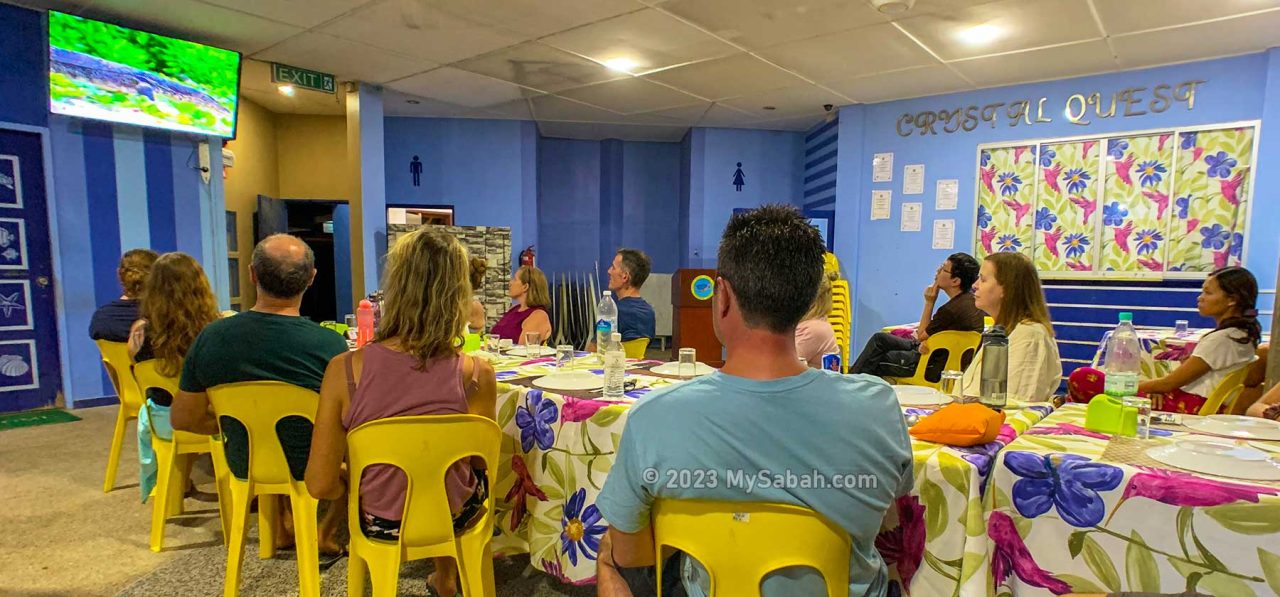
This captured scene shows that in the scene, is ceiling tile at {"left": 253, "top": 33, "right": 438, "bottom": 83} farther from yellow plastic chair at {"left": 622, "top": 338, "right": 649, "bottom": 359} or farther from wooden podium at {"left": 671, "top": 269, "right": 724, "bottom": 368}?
yellow plastic chair at {"left": 622, "top": 338, "right": 649, "bottom": 359}

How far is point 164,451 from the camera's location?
8.49 feet

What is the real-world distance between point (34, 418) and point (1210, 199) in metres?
9.00

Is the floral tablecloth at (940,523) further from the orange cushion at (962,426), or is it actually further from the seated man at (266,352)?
the seated man at (266,352)

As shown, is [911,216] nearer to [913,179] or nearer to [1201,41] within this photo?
[913,179]

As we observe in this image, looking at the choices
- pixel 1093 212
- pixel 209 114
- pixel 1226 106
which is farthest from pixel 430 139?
pixel 1226 106

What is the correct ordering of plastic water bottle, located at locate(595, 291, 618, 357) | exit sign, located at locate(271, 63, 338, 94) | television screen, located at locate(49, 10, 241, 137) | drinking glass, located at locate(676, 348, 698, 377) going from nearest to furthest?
1. drinking glass, located at locate(676, 348, 698, 377)
2. plastic water bottle, located at locate(595, 291, 618, 357)
3. television screen, located at locate(49, 10, 241, 137)
4. exit sign, located at locate(271, 63, 338, 94)

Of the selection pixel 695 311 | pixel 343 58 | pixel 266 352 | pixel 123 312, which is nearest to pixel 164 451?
pixel 123 312

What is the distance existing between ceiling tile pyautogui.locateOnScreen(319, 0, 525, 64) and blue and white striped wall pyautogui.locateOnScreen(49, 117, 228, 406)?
1.92 m

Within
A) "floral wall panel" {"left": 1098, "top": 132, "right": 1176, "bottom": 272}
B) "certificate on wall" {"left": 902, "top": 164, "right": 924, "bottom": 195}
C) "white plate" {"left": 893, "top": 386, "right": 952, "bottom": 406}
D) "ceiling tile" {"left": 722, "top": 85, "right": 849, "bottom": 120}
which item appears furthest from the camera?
"certificate on wall" {"left": 902, "top": 164, "right": 924, "bottom": 195}

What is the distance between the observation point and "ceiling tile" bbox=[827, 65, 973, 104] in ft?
17.0

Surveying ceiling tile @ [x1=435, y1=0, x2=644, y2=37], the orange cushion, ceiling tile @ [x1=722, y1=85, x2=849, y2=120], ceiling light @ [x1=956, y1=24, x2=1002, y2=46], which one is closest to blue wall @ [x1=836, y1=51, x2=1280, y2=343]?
ceiling tile @ [x1=722, y1=85, x2=849, y2=120]

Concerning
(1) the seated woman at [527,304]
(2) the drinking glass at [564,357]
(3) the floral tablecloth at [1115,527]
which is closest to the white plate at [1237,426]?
(3) the floral tablecloth at [1115,527]

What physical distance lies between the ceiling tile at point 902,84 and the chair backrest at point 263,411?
508 centimetres

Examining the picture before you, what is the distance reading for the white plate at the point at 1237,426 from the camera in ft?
5.18
